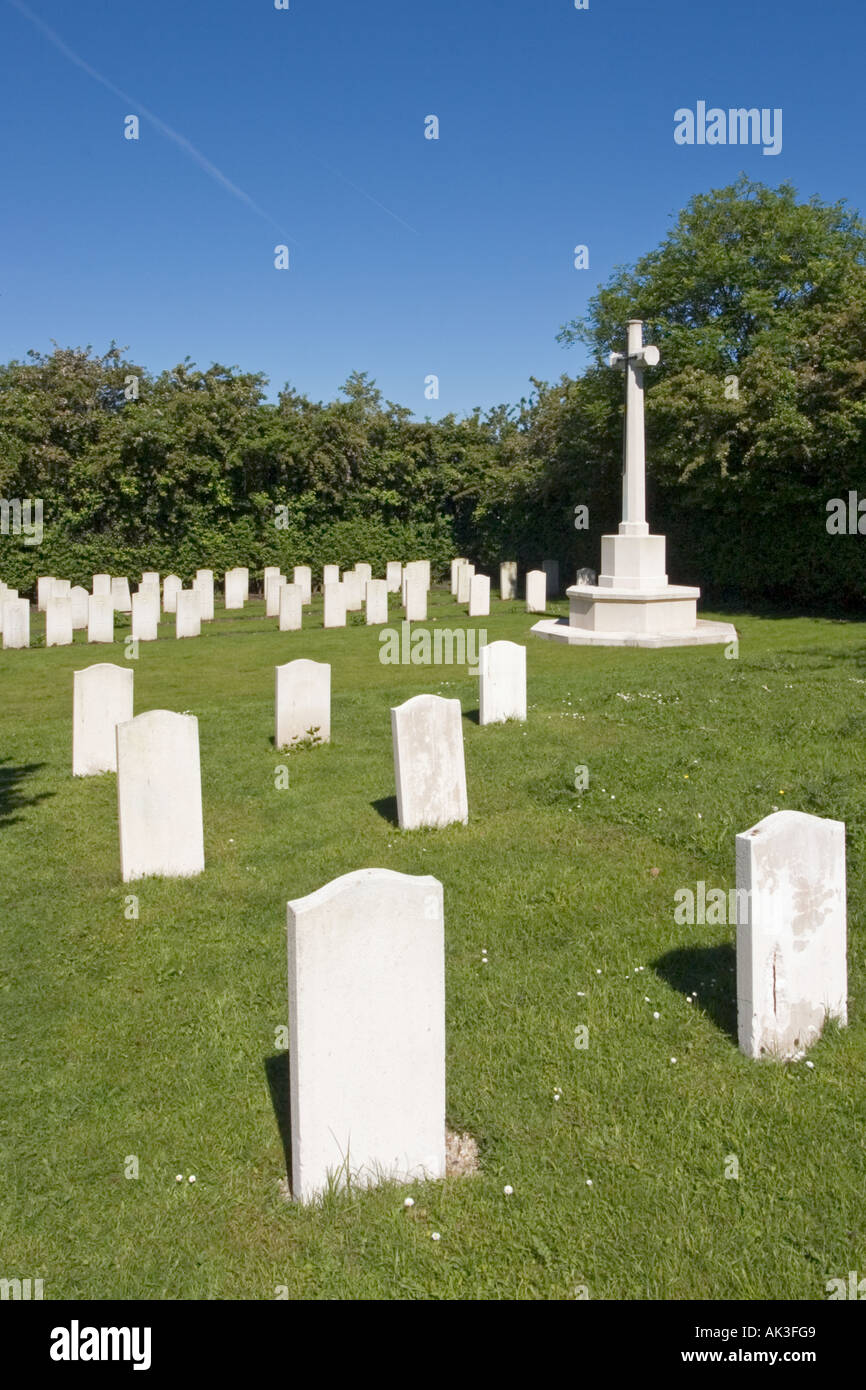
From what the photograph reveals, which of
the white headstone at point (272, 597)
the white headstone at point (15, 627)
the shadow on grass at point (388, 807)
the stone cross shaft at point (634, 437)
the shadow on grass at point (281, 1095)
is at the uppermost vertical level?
the stone cross shaft at point (634, 437)

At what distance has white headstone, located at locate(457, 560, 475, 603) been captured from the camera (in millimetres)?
25891

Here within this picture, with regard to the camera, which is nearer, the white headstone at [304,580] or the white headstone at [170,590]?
the white headstone at [170,590]

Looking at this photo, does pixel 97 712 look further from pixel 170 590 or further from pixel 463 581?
pixel 463 581

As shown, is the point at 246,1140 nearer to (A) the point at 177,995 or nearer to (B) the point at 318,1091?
(B) the point at 318,1091

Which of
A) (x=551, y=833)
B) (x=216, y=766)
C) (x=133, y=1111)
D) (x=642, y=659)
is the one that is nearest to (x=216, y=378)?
(x=642, y=659)

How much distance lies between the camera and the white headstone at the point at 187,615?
20.1 metres

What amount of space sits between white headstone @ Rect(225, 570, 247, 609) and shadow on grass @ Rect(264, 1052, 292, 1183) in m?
21.9

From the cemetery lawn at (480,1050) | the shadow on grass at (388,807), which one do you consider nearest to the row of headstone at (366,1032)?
the cemetery lawn at (480,1050)

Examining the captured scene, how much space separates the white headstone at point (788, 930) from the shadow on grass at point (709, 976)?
21 cm

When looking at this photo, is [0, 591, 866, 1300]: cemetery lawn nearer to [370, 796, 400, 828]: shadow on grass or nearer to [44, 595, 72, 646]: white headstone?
[370, 796, 400, 828]: shadow on grass

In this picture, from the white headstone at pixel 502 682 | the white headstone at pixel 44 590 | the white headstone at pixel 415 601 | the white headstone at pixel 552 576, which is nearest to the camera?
the white headstone at pixel 502 682

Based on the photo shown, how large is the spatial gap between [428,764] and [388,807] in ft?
2.39

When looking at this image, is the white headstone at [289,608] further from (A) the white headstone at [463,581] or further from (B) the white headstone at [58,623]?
(A) the white headstone at [463,581]

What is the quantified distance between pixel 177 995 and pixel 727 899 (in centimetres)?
294
